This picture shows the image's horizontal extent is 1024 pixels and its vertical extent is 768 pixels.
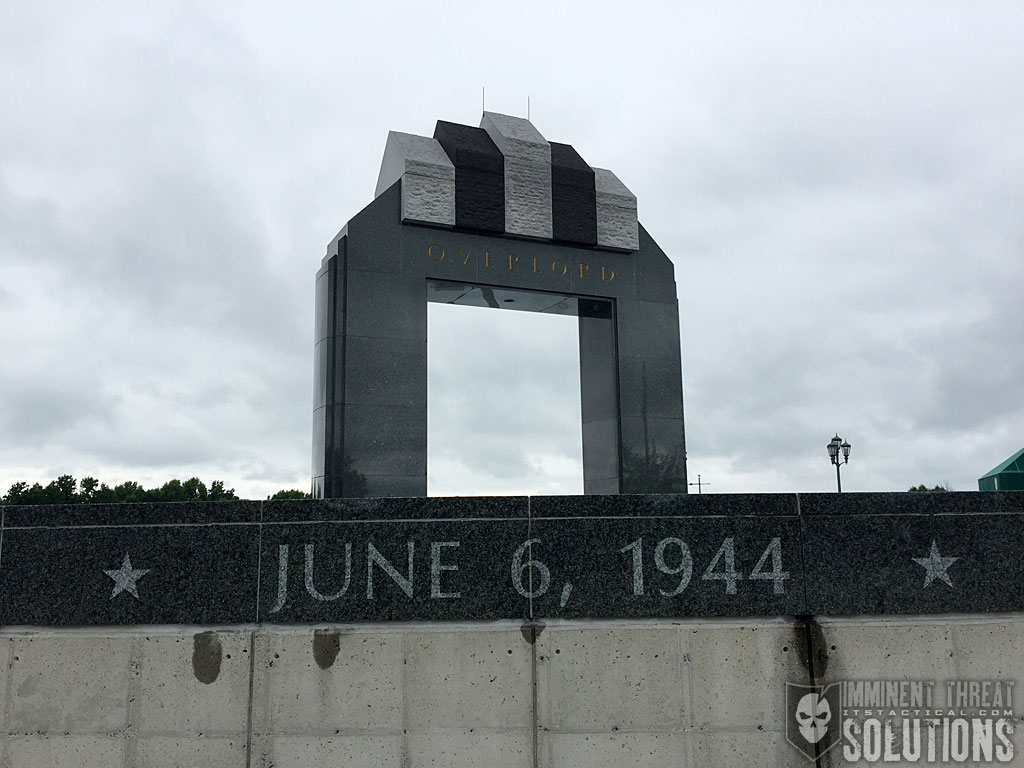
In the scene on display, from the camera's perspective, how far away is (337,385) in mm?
13164

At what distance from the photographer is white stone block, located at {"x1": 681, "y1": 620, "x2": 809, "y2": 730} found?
213 inches

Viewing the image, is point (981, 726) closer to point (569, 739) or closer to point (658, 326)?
point (569, 739)

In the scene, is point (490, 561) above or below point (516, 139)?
below

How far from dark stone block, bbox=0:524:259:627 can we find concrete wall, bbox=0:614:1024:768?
0.12 metres

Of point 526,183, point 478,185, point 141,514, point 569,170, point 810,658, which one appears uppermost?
point 569,170

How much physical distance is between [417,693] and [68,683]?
2235mm

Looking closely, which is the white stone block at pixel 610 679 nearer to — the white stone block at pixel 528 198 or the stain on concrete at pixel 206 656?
the stain on concrete at pixel 206 656

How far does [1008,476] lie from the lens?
49.3 ft

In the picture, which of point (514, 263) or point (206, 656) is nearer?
point (206, 656)

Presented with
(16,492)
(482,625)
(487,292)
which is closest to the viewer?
(482,625)

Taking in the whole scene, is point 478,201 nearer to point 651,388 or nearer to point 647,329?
point 647,329

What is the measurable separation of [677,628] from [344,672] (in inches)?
85.2

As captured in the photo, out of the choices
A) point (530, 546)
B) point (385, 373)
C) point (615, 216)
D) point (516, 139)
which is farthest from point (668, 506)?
point (516, 139)

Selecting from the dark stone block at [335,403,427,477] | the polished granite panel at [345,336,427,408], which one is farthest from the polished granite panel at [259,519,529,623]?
the polished granite panel at [345,336,427,408]
